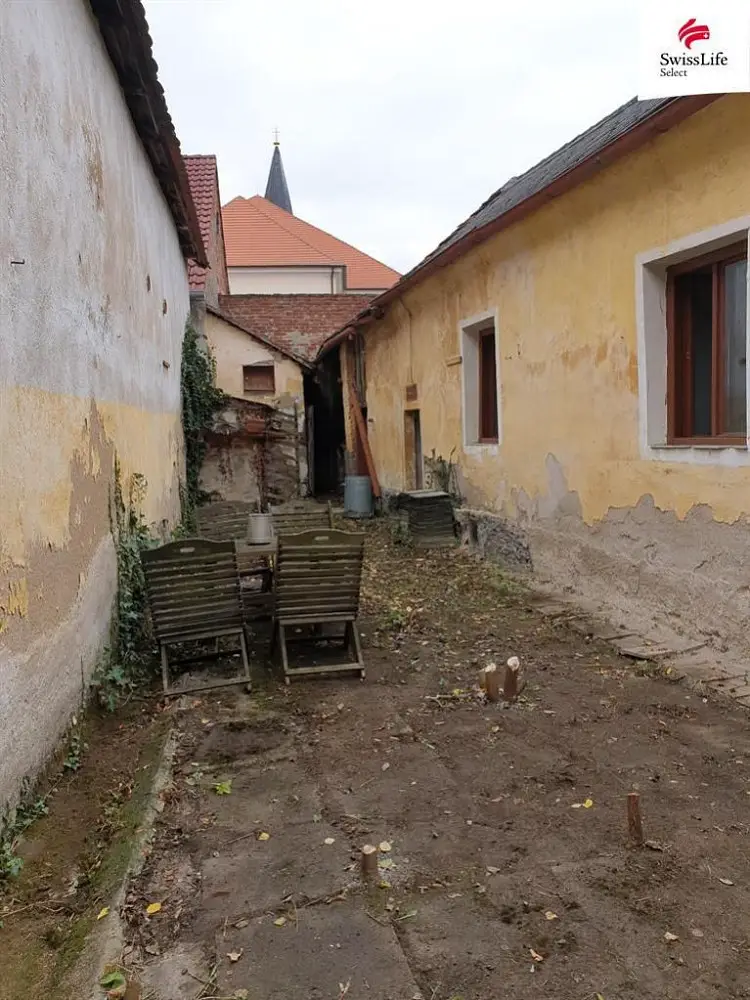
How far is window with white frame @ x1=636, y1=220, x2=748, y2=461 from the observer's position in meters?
4.89

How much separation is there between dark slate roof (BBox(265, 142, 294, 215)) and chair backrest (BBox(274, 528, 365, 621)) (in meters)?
49.3

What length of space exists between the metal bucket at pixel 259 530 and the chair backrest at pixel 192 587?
1.09 metres

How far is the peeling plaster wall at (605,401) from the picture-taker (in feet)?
15.8

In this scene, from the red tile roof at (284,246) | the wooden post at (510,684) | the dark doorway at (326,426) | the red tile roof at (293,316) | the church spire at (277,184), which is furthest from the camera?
the church spire at (277,184)

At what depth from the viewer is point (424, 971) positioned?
227 centimetres

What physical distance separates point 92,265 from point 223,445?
9.31m

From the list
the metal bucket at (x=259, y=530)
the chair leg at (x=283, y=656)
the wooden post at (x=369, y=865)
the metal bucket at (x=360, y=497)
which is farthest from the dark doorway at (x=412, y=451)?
the wooden post at (x=369, y=865)

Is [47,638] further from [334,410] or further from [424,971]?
[334,410]

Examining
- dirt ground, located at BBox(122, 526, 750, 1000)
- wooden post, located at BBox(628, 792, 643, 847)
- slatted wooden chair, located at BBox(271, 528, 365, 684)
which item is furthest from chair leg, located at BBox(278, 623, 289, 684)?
wooden post, located at BBox(628, 792, 643, 847)

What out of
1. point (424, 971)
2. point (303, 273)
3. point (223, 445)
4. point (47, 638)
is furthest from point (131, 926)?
point (303, 273)

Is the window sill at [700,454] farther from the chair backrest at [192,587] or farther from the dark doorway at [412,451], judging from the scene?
the dark doorway at [412,451]

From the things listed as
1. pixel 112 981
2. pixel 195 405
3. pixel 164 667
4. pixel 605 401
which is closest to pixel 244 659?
pixel 164 667

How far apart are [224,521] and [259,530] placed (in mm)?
1022

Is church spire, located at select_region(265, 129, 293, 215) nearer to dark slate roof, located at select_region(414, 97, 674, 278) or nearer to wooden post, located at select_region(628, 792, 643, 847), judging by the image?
dark slate roof, located at select_region(414, 97, 674, 278)
